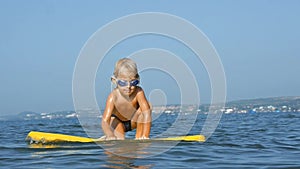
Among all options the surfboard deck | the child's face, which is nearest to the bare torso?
the child's face

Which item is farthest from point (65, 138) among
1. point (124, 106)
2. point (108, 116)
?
point (124, 106)

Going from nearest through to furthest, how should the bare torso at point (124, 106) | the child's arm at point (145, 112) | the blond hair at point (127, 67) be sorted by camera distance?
the blond hair at point (127, 67)
the child's arm at point (145, 112)
the bare torso at point (124, 106)

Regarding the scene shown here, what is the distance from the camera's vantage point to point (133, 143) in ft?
30.8

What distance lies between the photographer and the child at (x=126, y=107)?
397 inches

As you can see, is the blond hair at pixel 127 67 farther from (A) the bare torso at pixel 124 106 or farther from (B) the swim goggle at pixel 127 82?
(A) the bare torso at pixel 124 106

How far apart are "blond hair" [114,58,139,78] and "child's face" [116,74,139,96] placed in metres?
0.08

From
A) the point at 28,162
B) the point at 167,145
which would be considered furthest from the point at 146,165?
the point at 167,145

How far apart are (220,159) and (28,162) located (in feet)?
9.81

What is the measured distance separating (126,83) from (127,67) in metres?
0.35

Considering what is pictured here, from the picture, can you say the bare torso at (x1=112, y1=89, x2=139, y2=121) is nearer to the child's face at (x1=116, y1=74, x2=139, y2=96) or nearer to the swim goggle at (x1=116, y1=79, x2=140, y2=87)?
the child's face at (x1=116, y1=74, x2=139, y2=96)

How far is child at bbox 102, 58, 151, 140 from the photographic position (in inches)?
397

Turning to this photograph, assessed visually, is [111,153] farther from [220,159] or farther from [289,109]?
[289,109]

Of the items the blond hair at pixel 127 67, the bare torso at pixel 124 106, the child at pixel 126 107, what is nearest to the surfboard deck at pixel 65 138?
the child at pixel 126 107

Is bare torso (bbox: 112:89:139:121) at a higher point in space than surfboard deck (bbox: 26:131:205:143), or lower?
higher
